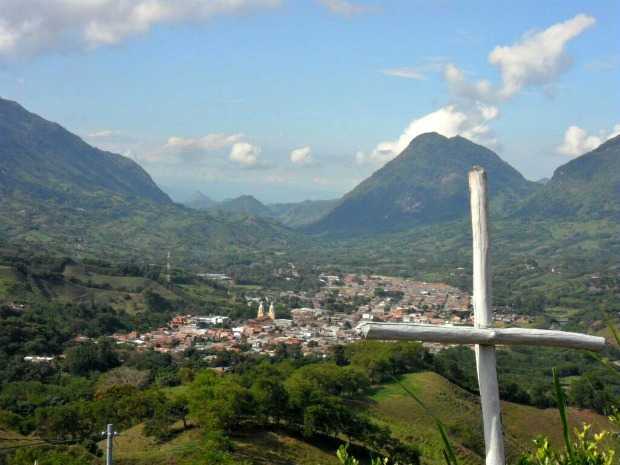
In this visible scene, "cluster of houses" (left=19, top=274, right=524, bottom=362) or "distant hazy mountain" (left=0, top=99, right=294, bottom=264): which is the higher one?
"distant hazy mountain" (left=0, top=99, right=294, bottom=264)

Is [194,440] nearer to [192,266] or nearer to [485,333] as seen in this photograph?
[485,333]

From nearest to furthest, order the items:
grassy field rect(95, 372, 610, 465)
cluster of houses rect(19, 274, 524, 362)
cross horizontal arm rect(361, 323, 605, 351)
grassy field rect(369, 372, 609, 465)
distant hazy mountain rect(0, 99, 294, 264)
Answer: cross horizontal arm rect(361, 323, 605, 351) → grassy field rect(95, 372, 610, 465) → grassy field rect(369, 372, 609, 465) → cluster of houses rect(19, 274, 524, 362) → distant hazy mountain rect(0, 99, 294, 264)

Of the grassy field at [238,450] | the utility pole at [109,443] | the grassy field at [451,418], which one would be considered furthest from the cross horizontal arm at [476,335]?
the grassy field at [451,418]

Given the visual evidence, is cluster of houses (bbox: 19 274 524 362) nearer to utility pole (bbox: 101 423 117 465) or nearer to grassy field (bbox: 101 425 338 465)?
grassy field (bbox: 101 425 338 465)

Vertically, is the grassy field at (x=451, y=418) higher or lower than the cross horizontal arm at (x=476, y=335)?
lower

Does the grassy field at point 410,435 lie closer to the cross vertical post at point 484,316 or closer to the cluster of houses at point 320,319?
the cluster of houses at point 320,319

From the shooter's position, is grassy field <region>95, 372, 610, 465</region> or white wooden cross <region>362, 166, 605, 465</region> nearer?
white wooden cross <region>362, 166, 605, 465</region>

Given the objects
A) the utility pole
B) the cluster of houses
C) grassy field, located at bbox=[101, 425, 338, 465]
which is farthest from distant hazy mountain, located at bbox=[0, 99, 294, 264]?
the utility pole

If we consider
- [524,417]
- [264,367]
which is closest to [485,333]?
[264,367]

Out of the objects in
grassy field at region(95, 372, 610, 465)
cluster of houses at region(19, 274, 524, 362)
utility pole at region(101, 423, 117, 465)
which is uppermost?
utility pole at region(101, 423, 117, 465)
